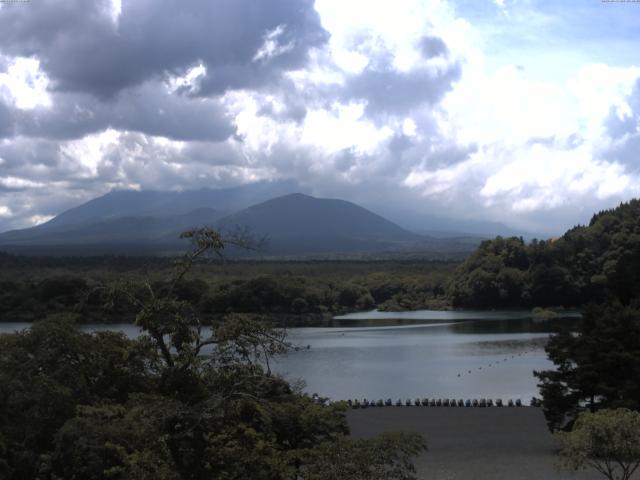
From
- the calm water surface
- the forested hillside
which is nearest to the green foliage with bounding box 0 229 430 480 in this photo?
the calm water surface

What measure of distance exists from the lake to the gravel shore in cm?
360

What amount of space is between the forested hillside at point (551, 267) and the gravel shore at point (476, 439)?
171 ft

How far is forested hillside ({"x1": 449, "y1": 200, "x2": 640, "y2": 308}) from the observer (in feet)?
257

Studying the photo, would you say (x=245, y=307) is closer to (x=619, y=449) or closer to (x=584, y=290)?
(x=584, y=290)

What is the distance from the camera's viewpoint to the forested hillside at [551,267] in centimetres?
7844

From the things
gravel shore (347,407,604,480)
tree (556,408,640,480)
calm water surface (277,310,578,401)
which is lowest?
calm water surface (277,310,578,401)

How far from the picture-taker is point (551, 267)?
79938 mm

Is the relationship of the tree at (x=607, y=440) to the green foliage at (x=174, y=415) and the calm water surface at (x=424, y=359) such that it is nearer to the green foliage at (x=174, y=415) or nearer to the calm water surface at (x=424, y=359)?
the green foliage at (x=174, y=415)

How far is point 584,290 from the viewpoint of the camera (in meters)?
78.1

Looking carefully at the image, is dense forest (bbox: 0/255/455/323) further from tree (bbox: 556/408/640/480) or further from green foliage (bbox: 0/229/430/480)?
green foliage (bbox: 0/229/430/480)

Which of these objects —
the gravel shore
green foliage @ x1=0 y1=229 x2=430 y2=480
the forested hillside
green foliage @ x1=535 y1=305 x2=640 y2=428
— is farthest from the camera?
the forested hillside

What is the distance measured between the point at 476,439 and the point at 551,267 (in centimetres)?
6167

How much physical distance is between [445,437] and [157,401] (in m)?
16.4

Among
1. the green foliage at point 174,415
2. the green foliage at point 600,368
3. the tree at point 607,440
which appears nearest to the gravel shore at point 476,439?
the tree at point 607,440
